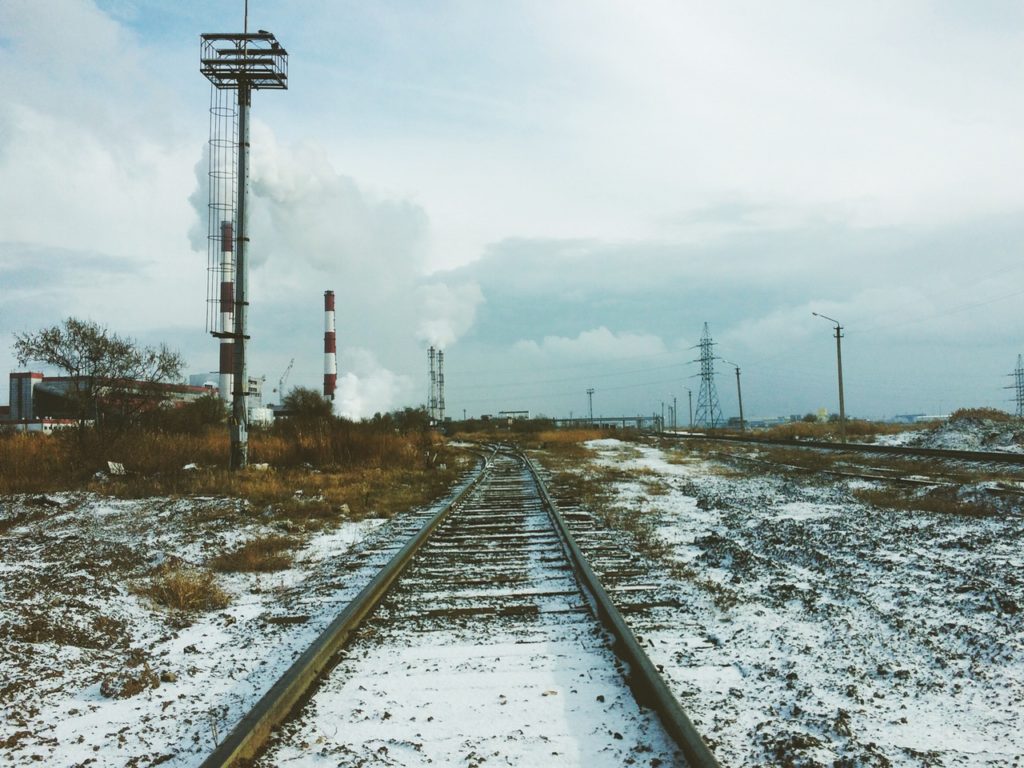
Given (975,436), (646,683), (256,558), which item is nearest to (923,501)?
(646,683)

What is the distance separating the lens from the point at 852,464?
21406 mm

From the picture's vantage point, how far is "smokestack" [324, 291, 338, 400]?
53.0 m

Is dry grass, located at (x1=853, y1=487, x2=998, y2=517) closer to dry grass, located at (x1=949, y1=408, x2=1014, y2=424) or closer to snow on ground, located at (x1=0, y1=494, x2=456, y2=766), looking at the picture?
snow on ground, located at (x1=0, y1=494, x2=456, y2=766)

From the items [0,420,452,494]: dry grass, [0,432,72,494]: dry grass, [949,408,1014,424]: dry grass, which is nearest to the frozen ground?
[0,420,452,494]: dry grass

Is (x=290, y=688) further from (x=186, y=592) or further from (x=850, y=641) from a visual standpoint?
(x=850, y=641)

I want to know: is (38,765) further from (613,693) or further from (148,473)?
(148,473)

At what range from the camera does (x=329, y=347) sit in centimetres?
5300

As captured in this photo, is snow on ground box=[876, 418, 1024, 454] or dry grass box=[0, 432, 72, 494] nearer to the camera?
dry grass box=[0, 432, 72, 494]

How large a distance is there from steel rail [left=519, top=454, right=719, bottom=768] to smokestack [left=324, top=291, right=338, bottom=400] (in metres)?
49.1

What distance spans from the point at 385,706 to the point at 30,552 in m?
6.55

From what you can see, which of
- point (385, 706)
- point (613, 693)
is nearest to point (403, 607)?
point (385, 706)

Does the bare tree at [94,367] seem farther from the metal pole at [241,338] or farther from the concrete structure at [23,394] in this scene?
the concrete structure at [23,394]

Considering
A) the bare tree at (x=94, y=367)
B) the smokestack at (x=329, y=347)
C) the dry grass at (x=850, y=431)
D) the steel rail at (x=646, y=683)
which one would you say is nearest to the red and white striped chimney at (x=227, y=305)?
the smokestack at (x=329, y=347)

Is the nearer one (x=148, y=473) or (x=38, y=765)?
(x=38, y=765)
